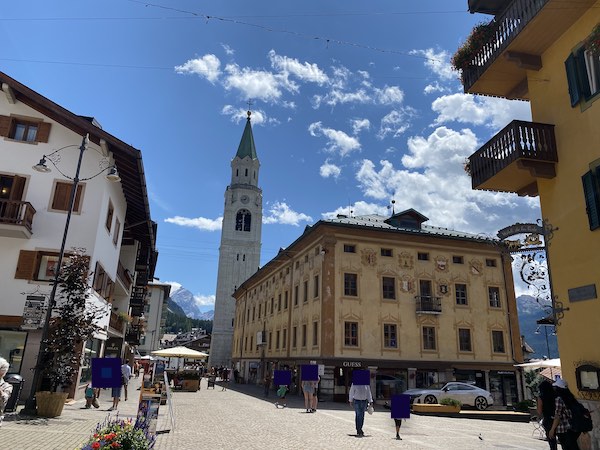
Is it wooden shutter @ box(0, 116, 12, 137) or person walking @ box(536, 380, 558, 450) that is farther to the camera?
wooden shutter @ box(0, 116, 12, 137)

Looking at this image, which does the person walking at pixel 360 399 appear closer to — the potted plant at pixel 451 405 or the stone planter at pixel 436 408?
the stone planter at pixel 436 408

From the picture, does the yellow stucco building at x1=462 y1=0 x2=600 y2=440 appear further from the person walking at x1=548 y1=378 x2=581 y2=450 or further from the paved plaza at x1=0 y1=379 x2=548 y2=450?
the paved plaza at x1=0 y1=379 x2=548 y2=450

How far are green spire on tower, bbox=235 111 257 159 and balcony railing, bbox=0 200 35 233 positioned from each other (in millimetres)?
77865

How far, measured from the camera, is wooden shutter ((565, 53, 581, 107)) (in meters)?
10.6

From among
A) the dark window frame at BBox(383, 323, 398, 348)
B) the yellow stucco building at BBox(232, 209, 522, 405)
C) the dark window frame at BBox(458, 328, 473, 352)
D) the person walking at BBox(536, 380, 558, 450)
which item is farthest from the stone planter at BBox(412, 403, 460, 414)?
the person walking at BBox(536, 380, 558, 450)

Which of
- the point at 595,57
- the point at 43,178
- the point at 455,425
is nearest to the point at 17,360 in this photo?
the point at 43,178

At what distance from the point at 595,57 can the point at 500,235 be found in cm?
441

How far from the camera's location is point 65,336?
15617 millimetres

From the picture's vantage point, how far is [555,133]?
37.1 feet

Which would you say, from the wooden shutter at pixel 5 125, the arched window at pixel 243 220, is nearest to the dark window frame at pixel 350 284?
the wooden shutter at pixel 5 125

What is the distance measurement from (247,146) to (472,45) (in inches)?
3432

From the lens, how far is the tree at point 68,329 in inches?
605

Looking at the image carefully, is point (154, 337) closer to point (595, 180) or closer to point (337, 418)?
point (337, 418)

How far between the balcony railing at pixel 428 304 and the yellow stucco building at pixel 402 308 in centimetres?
7
